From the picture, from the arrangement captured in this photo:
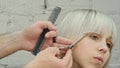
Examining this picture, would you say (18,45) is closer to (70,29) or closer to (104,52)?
(70,29)

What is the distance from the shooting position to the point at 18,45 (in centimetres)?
142

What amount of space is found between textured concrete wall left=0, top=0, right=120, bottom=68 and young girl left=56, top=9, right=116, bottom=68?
340 mm

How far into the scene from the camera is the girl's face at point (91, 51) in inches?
58.1

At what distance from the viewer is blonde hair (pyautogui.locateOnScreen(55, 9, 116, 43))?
1531mm

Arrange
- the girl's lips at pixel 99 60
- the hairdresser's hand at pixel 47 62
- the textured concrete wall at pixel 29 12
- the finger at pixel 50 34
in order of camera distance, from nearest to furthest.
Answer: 1. the hairdresser's hand at pixel 47 62
2. the finger at pixel 50 34
3. the girl's lips at pixel 99 60
4. the textured concrete wall at pixel 29 12

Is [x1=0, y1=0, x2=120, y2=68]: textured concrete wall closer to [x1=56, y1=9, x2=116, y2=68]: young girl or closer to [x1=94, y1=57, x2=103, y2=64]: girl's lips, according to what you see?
[x1=56, y1=9, x2=116, y2=68]: young girl

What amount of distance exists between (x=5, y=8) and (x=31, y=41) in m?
0.63

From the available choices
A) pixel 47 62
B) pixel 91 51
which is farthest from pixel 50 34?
pixel 91 51

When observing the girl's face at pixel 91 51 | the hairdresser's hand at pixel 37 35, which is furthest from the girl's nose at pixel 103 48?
the hairdresser's hand at pixel 37 35

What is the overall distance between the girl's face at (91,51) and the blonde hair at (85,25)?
0.12 ft

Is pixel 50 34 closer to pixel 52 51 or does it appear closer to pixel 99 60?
pixel 52 51

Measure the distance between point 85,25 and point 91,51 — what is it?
0.16m

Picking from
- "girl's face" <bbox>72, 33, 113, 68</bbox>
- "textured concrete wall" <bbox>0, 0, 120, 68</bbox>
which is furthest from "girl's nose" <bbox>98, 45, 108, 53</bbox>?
"textured concrete wall" <bbox>0, 0, 120, 68</bbox>

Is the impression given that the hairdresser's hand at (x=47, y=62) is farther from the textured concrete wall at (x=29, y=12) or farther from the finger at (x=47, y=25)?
the textured concrete wall at (x=29, y=12)
